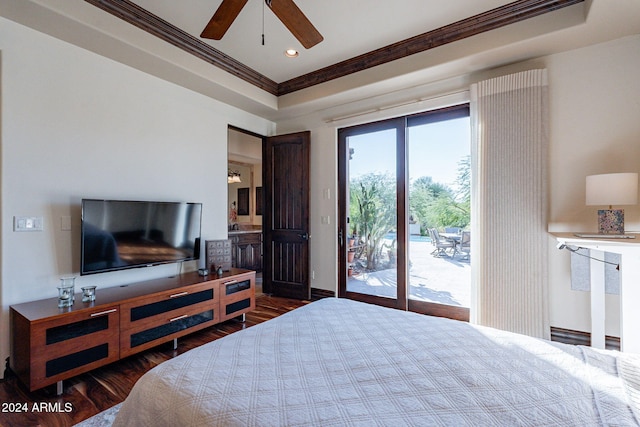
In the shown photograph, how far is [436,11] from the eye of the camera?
101 inches

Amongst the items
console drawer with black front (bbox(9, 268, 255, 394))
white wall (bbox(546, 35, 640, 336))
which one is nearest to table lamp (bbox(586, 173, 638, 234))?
white wall (bbox(546, 35, 640, 336))

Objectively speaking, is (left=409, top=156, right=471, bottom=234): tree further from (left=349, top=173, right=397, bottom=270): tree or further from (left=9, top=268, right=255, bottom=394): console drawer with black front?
(left=9, top=268, right=255, bottom=394): console drawer with black front

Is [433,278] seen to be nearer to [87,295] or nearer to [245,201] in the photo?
[87,295]

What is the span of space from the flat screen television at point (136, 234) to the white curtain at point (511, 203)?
303 cm

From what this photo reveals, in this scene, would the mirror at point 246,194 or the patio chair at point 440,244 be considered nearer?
the patio chair at point 440,244

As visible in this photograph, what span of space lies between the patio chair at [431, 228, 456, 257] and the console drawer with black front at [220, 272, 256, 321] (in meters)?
2.17

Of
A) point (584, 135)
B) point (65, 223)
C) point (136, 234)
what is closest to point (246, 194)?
point (136, 234)

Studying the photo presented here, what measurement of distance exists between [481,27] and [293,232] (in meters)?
3.16

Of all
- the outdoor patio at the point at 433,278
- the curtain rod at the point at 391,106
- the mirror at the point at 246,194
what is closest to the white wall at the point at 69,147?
the curtain rod at the point at 391,106

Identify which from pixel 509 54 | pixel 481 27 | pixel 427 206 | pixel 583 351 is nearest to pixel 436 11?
pixel 481 27

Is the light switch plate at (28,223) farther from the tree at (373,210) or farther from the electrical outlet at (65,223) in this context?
the tree at (373,210)

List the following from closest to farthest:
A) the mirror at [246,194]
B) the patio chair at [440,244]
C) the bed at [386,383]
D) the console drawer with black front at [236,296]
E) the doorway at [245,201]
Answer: the bed at [386,383] → the console drawer with black front at [236,296] → the patio chair at [440,244] → the doorway at [245,201] → the mirror at [246,194]

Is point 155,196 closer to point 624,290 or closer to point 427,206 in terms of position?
point 427,206

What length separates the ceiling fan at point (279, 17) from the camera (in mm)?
1830
